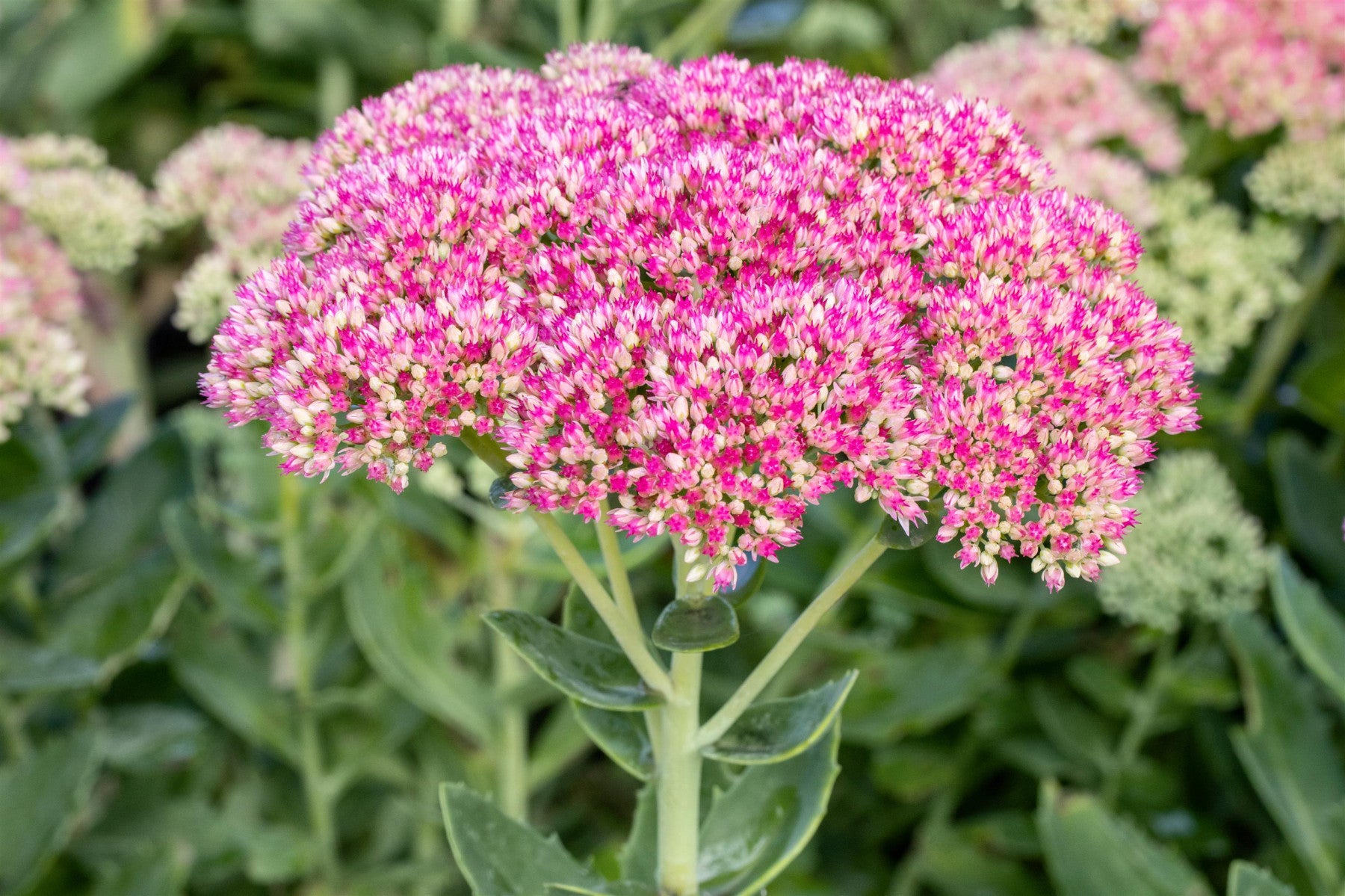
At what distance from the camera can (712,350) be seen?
77 centimetres

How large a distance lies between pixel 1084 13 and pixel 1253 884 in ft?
4.11

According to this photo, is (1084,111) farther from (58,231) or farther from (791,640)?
(58,231)

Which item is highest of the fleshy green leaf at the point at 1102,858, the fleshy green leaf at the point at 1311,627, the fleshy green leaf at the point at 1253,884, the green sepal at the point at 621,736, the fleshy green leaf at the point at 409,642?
the fleshy green leaf at the point at 1311,627

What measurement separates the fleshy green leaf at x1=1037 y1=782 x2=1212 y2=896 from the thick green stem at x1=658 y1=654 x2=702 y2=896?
651mm

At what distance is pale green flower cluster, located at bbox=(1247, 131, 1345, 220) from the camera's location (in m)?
1.66

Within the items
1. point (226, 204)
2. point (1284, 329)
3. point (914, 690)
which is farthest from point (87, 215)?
point (1284, 329)

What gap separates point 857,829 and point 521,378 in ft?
4.65

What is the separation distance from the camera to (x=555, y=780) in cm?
206

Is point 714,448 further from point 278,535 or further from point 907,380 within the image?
point 278,535

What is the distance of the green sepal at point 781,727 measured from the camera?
2.83ft

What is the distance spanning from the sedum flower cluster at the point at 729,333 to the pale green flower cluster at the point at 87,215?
823mm

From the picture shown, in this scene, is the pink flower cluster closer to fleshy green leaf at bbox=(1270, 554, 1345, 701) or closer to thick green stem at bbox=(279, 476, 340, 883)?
fleshy green leaf at bbox=(1270, 554, 1345, 701)

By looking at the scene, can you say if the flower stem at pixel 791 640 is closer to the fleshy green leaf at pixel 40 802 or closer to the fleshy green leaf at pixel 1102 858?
the fleshy green leaf at pixel 1102 858

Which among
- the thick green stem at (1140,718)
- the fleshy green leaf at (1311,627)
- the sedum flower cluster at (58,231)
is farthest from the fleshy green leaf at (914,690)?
the sedum flower cluster at (58,231)
